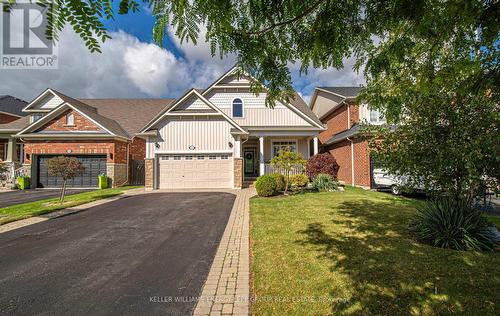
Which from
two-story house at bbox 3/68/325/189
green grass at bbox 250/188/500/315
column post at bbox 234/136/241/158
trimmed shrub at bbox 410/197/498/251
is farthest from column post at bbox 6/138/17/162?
trimmed shrub at bbox 410/197/498/251

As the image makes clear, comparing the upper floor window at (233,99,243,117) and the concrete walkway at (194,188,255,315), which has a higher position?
the upper floor window at (233,99,243,117)

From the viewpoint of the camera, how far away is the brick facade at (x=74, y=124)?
1730 centimetres

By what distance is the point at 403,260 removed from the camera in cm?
420

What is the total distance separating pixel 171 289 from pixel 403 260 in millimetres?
3912

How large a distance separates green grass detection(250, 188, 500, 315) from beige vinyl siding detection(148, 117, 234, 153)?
9976 mm

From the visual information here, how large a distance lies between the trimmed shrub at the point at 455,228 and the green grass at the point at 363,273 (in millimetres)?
341

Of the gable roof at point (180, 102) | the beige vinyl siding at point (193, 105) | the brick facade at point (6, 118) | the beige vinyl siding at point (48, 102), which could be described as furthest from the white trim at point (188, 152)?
the brick facade at point (6, 118)

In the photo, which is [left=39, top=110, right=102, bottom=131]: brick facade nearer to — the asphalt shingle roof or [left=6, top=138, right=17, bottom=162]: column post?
[left=6, top=138, right=17, bottom=162]: column post

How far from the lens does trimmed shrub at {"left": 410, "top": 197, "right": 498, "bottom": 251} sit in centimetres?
487

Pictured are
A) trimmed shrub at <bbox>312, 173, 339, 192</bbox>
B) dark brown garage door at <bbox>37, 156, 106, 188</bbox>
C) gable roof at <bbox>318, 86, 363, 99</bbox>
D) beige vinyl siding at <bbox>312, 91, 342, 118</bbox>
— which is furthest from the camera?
beige vinyl siding at <bbox>312, 91, 342, 118</bbox>

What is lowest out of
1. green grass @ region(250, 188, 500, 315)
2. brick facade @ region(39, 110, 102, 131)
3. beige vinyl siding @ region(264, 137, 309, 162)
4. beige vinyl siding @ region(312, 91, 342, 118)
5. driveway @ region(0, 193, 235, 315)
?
driveway @ region(0, 193, 235, 315)

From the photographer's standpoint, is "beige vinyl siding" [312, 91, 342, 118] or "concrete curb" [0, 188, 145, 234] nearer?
"concrete curb" [0, 188, 145, 234]

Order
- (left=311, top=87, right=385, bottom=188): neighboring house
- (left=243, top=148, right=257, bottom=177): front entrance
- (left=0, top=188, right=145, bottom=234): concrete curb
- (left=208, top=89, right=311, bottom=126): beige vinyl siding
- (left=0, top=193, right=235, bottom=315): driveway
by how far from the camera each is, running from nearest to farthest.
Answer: (left=0, top=193, right=235, bottom=315): driveway
(left=0, top=188, right=145, bottom=234): concrete curb
(left=311, top=87, right=385, bottom=188): neighboring house
(left=208, top=89, right=311, bottom=126): beige vinyl siding
(left=243, top=148, right=257, bottom=177): front entrance

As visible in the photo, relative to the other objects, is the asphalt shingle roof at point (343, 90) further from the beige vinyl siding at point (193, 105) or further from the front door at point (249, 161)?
the beige vinyl siding at point (193, 105)
